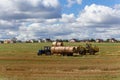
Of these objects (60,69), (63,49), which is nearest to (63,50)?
(63,49)

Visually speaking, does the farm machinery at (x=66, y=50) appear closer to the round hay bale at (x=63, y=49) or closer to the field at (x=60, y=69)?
the round hay bale at (x=63, y=49)

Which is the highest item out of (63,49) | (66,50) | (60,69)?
(63,49)

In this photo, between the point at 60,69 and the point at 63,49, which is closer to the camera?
the point at 60,69

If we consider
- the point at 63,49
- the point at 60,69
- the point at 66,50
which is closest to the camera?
the point at 60,69

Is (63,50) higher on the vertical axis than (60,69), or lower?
higher

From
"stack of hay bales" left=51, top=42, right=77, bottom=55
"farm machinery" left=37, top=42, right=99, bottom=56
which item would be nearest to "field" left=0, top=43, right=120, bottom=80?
"stack of hay bales" left=51, top=42, right=77, bottom=55

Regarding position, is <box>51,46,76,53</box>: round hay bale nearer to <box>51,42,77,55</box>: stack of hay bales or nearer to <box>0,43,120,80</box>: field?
<box>51,42,77,55</box>: stack of hay bales

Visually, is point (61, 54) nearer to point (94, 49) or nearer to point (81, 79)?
point (94, 49)

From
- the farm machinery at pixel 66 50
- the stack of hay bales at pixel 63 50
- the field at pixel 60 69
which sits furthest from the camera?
the farm machinery at pixel 66 50

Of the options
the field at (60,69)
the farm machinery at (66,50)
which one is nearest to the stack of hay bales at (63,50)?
the farm machinery at (66,50)

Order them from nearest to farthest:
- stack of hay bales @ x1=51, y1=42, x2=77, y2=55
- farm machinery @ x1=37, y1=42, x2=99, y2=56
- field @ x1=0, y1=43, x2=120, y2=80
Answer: field @ x1=0, y1=43, x2=120, y2=80, stack of hay bales @ x1=51, y1=42, x2=77, y2=55, farm machinery @ x1=37, y1=42, x2=99, y2=56

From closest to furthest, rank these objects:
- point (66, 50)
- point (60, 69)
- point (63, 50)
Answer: point (60, 69) < point (66, 50) < point (63, 50)

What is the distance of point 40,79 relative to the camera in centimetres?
2409

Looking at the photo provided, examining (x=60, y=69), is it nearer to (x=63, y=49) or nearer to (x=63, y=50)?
(x=63, y=50)
